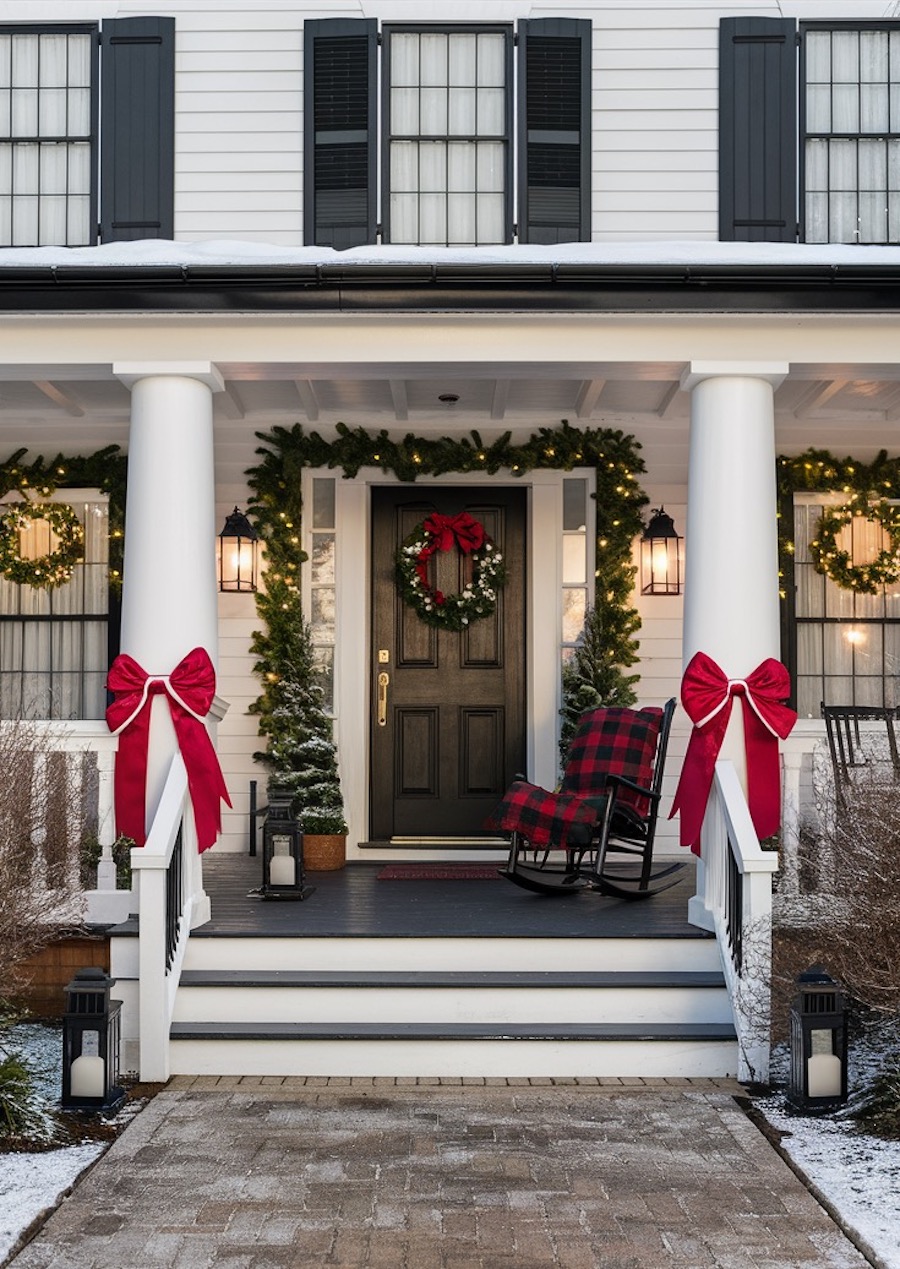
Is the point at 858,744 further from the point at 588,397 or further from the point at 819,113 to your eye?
the point at 819,113

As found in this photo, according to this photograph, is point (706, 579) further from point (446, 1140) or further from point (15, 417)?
point (15, 417)

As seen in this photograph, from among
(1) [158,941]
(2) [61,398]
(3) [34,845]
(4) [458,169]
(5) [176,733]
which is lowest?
(1) [158,941]

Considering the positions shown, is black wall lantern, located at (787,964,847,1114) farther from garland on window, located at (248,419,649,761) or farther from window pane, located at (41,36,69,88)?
window pane, located at (41,36,69,88)

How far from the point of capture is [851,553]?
9.76 meters

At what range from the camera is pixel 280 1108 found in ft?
18.4

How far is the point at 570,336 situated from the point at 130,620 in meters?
2.55

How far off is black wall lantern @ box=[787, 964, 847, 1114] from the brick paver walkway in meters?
0.29

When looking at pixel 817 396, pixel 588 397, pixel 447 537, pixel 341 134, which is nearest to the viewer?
pixel 817 396

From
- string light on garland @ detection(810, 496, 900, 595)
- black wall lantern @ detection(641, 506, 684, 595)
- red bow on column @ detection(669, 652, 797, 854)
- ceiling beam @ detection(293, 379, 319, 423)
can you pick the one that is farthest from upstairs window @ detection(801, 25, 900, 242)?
red bow on column @ detection(669, 652, 797, 854)

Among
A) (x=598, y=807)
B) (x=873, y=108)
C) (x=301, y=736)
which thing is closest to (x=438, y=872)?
(x=301, y=736)

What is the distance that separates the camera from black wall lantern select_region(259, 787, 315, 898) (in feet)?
24.8

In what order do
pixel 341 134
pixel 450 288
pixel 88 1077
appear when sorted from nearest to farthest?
pixel 88 1077 < pixel 450 288 < pixel 341 134

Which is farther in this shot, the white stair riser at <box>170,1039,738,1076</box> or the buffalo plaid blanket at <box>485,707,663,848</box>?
the buffalo plaid blanket at <box>485,707,663,848</box>

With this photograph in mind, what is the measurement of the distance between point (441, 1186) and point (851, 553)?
6.20m
